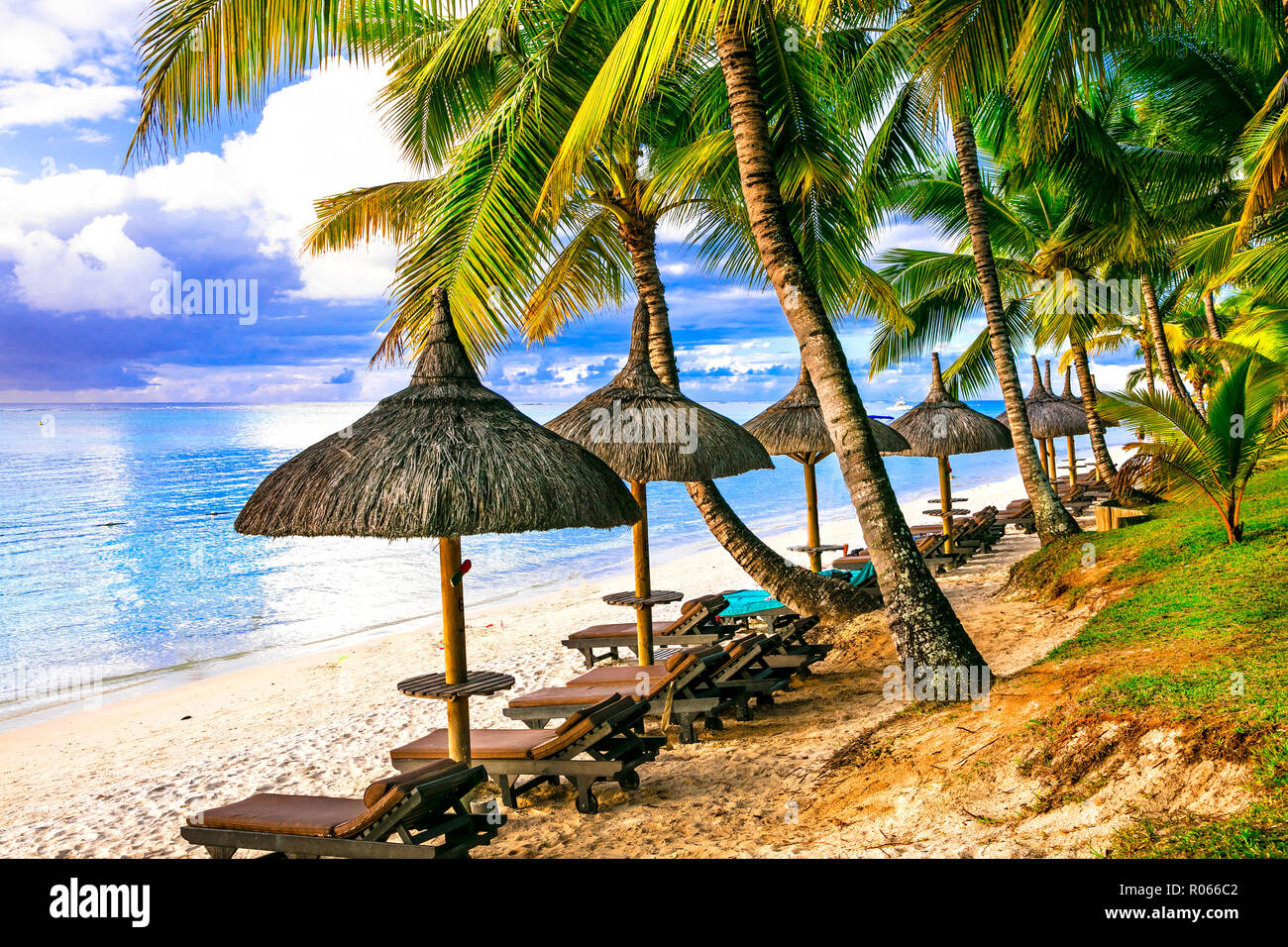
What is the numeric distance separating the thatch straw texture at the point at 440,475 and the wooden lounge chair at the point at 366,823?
1.18 m

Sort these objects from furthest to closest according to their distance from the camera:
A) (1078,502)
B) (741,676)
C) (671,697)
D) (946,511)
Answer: (1078,502) → (946,511) → (741,676) → (671,697)

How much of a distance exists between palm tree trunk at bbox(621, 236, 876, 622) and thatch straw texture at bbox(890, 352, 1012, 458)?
4.20 metres

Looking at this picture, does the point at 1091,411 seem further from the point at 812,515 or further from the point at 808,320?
the point at 808,320

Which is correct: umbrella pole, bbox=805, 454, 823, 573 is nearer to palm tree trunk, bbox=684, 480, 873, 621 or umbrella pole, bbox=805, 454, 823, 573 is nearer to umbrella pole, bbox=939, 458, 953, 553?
palm tree trunk, bbox=684, 480, 873, 621

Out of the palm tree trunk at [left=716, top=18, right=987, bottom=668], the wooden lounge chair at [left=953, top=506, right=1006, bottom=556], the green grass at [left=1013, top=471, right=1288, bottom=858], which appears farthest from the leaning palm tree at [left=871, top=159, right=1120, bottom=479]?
the palm tree trunk at [left=716, top=18, right=987, bottom=668]

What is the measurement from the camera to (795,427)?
11383mm

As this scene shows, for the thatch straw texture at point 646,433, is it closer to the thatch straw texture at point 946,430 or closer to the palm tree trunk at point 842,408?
the palm tree trunk at point 842,408

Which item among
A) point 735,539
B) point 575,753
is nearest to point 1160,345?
point 735,539

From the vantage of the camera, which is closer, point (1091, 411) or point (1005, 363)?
point (1005, 363)

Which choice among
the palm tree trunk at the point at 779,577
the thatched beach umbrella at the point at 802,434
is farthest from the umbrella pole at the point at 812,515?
the palm tree trunk at the point at 779,577

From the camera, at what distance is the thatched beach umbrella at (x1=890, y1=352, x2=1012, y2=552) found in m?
13.3

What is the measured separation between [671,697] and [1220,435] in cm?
535

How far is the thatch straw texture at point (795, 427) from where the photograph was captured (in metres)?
11.2
